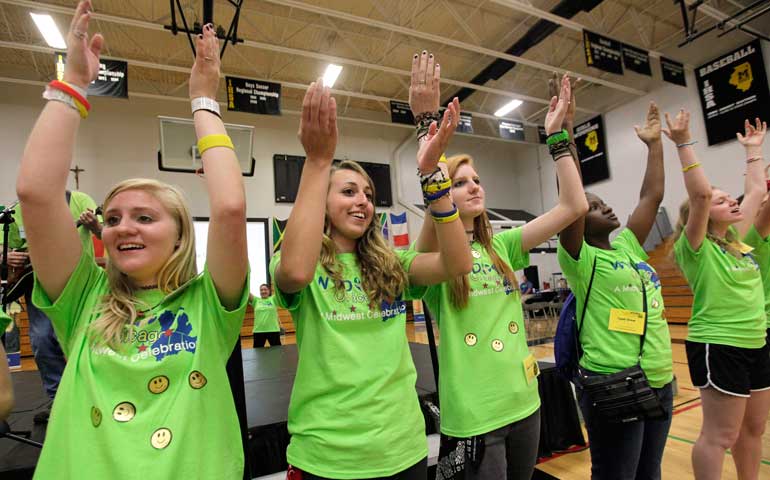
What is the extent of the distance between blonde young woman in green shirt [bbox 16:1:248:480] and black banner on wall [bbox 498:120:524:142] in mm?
10734

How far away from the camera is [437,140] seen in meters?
1.17

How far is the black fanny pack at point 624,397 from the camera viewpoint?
155cm

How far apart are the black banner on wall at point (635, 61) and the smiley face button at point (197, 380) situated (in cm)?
900

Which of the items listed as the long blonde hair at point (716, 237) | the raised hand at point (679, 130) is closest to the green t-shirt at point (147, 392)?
the raised hand at point (679, 130)

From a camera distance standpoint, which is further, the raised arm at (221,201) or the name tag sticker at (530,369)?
the name tag sticker at (530,369)

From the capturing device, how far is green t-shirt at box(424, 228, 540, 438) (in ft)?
4.37

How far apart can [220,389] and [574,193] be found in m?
1.41

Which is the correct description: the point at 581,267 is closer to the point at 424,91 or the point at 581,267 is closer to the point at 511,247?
the point at 511,247

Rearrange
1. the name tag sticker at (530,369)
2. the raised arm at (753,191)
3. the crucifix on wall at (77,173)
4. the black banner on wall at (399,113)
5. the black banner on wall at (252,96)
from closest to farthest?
the name tag sticker at (530,369)
the raised arm at (753,191)
the black banner on wall at (252,96)
the crucifix on wall at (77,173)
the black banner on wall at (399,113)

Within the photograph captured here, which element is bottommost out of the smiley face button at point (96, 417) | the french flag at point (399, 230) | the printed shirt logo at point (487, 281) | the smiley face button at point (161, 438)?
the smiley face button at point (161, 438)

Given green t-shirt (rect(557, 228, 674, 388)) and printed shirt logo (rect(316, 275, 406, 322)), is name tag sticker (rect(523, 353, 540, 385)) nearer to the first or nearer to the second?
green t-shirt (rect(557, 228, 674, 388))

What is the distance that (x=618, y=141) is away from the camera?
1155cm

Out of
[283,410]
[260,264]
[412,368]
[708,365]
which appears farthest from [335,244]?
[260,264]

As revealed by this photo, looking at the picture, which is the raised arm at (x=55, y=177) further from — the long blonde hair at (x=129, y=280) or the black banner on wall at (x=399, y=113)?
the black banner on wall at (x=399, y=113)
